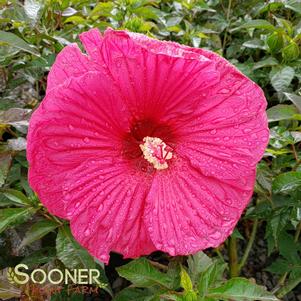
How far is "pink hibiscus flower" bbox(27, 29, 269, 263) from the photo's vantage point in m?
0.91

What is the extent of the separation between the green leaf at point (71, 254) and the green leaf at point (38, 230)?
Result: 0.09ft

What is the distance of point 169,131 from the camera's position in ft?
3.46

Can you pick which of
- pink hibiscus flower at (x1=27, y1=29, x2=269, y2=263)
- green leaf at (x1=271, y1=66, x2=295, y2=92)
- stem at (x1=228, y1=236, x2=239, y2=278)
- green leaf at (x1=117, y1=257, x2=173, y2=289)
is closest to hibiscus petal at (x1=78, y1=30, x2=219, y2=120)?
pink hibiscus flower at (x1=27, y1=29, x2=269, y2=263)

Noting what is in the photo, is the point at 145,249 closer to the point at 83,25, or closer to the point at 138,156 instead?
the point at 138,156

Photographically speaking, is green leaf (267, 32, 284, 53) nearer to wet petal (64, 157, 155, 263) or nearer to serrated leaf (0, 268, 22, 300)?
wet petal (64, 157, 155, 263)

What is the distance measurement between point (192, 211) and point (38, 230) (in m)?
0.34

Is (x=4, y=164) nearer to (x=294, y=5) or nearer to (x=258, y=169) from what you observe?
(x=258, y=169)

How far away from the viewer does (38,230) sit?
1128 millimetres

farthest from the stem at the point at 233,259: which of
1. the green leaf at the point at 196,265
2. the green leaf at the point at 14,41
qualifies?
the green leaf at the point at 14,41

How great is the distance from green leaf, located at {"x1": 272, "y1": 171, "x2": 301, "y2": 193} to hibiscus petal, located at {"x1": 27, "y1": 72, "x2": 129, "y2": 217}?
40 cm

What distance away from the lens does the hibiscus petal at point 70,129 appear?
89cm

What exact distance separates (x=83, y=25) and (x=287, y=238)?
87cm

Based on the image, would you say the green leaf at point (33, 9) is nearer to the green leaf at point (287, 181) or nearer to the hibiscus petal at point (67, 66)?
the hibiscus petal at point (67, 66)

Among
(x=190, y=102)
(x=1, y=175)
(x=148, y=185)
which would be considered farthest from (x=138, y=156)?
(x=1, y=175)
